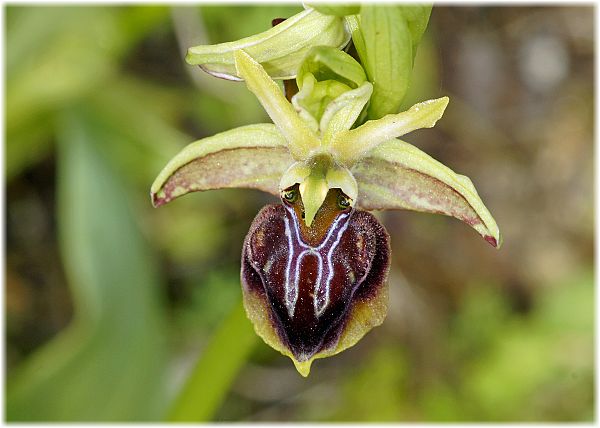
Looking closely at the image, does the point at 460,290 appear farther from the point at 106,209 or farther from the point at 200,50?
the point at 200,50

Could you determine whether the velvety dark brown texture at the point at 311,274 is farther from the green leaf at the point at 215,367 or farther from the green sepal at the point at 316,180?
the green leaf at the point at 215,367

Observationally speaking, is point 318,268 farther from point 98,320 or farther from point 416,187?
→ point 98,320

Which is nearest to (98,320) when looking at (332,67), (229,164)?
(229,164)

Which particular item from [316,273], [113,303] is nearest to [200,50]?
[316,273]

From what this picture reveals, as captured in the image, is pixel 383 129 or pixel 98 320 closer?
pixel 383 129

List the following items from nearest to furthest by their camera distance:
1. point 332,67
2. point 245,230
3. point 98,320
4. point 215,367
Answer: point 332,67 < point 215,367 < point 98,320 < point 245,230
